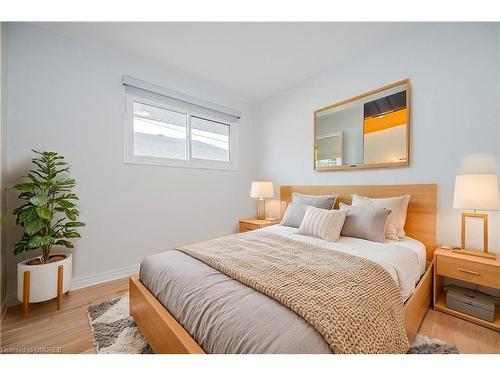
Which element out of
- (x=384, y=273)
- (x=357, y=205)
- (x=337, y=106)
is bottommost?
(x=384, y=273)

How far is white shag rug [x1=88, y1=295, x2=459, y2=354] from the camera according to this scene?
1.28 meters

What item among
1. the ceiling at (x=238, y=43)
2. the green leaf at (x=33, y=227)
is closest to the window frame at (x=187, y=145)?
the ceiling at (x=238, y=43)

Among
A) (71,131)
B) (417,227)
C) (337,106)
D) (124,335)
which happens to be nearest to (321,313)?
(124,335)

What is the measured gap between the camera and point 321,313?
799 millimetres

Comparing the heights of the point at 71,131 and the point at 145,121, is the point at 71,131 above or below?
below

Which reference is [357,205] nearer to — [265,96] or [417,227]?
[417,227]

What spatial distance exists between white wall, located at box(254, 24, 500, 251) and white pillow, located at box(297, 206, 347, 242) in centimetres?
76

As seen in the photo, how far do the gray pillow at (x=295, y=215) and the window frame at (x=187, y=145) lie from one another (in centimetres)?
140

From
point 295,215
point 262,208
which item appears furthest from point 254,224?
point 295,215

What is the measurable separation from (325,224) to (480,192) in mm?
1116

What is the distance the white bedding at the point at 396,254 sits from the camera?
4.43 ft

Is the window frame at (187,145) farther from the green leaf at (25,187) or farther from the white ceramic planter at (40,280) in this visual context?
the white ceramic planter at (40,280)

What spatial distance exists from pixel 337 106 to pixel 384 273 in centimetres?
210
